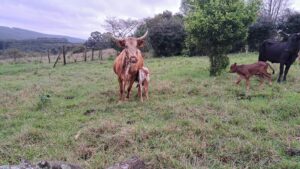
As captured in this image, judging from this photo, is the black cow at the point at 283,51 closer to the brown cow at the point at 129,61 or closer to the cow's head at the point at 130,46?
the brown cow at the point at 129,61

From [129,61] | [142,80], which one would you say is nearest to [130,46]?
[129,61]

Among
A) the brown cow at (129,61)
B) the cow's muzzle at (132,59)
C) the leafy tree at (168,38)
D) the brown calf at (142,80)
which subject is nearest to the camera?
the cow's muzzle at (132,59)

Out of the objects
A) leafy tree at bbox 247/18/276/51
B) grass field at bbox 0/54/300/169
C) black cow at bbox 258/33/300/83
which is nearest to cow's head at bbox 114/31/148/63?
grass field at bbox 0/54/300/169

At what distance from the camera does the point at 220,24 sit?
1116 cm

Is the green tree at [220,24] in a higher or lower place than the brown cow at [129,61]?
higher

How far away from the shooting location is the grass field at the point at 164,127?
4910mm

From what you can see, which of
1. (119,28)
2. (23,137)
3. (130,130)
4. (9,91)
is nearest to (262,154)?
(130,130)

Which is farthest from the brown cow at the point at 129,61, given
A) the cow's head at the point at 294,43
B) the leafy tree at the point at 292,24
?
the leafy tree at the point at 292,24

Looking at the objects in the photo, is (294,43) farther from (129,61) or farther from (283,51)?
(129,61)

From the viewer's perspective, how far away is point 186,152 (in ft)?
16.4

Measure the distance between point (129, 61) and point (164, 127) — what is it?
250cm

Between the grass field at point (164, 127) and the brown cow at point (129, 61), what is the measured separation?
636 millimetres

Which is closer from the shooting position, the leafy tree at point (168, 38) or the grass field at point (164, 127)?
the grass field at point (164, 127)

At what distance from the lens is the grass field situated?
4.91 meters
